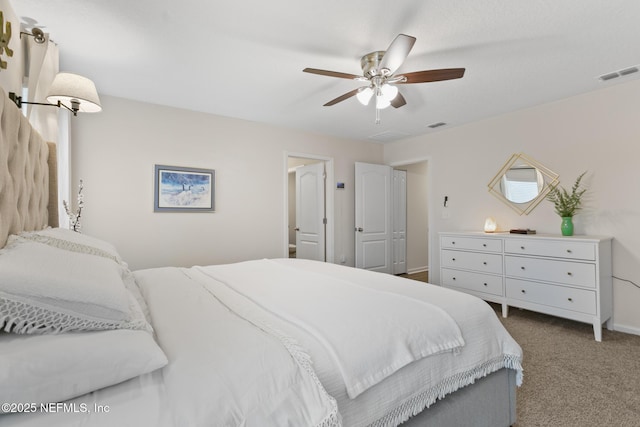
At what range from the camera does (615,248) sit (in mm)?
3066

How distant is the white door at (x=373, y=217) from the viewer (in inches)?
199

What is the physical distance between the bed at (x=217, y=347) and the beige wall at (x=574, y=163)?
2560mm

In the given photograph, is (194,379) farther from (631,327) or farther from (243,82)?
(631,327)

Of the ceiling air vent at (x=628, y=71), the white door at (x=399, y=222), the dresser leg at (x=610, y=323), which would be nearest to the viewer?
the ceiling air vent at (x=628, y=71)

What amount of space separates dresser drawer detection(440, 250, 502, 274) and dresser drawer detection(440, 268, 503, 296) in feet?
0.23

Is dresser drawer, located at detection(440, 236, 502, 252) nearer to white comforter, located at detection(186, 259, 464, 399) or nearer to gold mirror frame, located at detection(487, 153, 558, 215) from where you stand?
gold mirror frame, located at detection(487, 153, 558, 215)

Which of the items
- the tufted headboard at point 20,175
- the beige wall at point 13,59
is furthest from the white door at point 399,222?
the beige wall at point 13,59

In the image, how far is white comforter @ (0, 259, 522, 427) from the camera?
0.76 meters

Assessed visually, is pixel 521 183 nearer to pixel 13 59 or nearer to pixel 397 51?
pixel 397 51

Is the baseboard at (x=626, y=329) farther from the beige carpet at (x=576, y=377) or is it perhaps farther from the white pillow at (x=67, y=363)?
the white pillow at (x=67, y=363)

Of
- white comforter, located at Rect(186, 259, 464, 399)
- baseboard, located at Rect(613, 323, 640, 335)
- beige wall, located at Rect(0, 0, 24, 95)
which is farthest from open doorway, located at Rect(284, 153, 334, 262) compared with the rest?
baseboard, located at Rect(613, 323, 640, 335)

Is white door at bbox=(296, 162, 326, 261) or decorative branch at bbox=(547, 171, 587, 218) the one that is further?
white door at bbox=(296, 162, 326, 261)

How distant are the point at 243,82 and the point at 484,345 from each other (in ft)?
9.44

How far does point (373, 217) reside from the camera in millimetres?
5184
